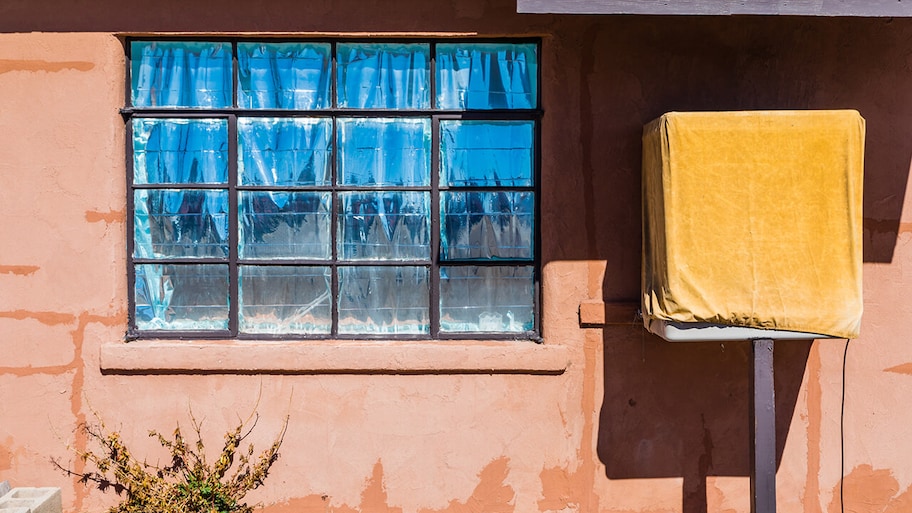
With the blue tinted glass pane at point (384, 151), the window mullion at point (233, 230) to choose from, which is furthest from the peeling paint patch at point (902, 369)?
the window mullion at point (233, 230)

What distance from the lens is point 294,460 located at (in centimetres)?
350

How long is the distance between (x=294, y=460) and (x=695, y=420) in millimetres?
2120

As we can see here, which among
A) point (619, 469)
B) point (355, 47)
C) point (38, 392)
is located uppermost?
point (355, 47)

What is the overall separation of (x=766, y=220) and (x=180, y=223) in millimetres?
2917

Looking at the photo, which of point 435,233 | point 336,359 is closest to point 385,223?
point 435,233

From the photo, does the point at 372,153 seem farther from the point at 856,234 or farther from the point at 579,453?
the point at 856,234

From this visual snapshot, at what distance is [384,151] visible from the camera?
3547mm

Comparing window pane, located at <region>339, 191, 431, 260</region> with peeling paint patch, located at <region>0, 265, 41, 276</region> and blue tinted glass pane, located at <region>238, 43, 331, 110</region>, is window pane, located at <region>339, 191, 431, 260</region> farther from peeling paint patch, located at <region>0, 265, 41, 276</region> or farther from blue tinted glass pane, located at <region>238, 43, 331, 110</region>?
peeling paint patch, located at <region>0, 265, 41, 276</region>

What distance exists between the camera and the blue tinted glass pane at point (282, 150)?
3537 millimetres

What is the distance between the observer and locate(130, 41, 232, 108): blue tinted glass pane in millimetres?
3504

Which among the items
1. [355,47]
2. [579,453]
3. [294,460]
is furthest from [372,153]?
[579,453]

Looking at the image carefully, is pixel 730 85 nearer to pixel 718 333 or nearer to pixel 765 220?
pixel 765 220

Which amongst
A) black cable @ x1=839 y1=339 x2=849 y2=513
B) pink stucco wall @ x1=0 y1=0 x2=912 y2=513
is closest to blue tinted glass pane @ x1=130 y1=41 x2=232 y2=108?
Answer: pink stucco wall @ x1=0 y1=0 x2=912 y2=513

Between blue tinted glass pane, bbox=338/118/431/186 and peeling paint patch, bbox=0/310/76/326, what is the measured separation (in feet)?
5.18
